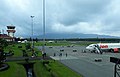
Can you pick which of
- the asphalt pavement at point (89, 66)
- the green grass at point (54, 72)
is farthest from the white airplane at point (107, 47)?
the green grass at point (54, 72)

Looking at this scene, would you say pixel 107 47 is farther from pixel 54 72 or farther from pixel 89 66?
pixel 54 72

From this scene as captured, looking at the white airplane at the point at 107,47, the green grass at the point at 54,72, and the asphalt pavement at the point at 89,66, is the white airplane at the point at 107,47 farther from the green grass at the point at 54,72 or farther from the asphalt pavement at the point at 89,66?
the green grass at the point at 54,72

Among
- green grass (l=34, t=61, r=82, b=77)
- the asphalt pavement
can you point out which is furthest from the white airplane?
green grass (l=34, t=61, r=82, b=77)

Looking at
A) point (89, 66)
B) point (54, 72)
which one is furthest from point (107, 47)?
point (54, 72)

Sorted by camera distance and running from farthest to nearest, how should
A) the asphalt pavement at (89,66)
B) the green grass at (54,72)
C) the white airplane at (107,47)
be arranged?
1. the white airplane at (107,47)
2. the asphalt pavement at (89,66)
3. the green grass at (54,72)

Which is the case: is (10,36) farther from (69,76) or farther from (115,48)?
(69,76)

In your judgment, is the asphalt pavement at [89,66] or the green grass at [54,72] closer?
the green grass at [54,72]

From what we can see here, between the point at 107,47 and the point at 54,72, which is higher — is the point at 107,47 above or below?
above

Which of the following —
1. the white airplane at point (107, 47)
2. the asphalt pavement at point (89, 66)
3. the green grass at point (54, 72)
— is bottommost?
the asphalt pavement at point (89, 66)

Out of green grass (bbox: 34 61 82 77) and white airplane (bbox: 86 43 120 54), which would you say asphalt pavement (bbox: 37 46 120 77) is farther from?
white airplane (bbox: 86 43 120 54)

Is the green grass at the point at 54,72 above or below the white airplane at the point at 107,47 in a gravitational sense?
below

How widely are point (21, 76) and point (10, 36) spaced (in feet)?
530

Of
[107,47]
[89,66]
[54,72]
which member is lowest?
[89,66]

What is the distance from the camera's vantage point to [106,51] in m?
115
